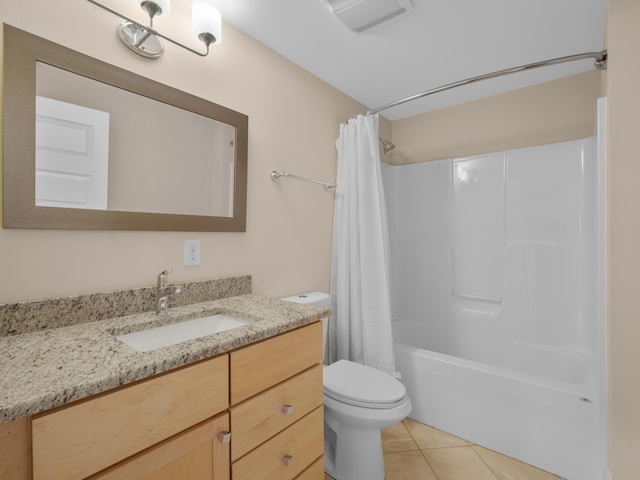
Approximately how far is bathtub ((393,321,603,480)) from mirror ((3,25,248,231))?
154 centimetres

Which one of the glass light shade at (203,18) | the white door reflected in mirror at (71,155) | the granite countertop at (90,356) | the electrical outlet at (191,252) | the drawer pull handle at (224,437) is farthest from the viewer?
the electrical outlet at (191,252)

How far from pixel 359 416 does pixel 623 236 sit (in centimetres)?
136

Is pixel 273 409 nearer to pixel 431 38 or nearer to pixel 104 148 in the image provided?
pixel 104 148

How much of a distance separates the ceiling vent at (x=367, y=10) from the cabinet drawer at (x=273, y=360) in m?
1.44

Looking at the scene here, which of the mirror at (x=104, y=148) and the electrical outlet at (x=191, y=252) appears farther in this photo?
the electrical outlet at (x=191, y=252)

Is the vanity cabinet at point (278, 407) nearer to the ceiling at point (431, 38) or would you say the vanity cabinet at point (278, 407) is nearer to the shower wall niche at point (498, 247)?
the ceiling at point (431, 38)

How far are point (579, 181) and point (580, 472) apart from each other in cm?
168

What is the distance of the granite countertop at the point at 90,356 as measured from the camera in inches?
23.9

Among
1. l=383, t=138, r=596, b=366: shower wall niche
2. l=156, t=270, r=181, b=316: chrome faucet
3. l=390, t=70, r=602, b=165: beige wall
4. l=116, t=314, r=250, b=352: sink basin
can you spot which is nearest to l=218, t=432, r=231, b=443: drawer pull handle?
l=116, t=314, r=250, b=352: sink basin

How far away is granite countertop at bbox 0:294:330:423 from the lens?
0.61 metres

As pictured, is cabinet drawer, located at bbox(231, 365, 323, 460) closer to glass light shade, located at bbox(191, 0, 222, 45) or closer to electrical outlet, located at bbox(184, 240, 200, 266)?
electrical outlet, located at bbox(184, 240, 200, 266)

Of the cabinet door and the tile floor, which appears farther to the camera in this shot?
the tile floor

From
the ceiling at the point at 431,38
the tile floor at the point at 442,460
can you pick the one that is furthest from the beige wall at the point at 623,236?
the tile floor at the point at 442,460

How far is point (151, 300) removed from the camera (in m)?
1.25
